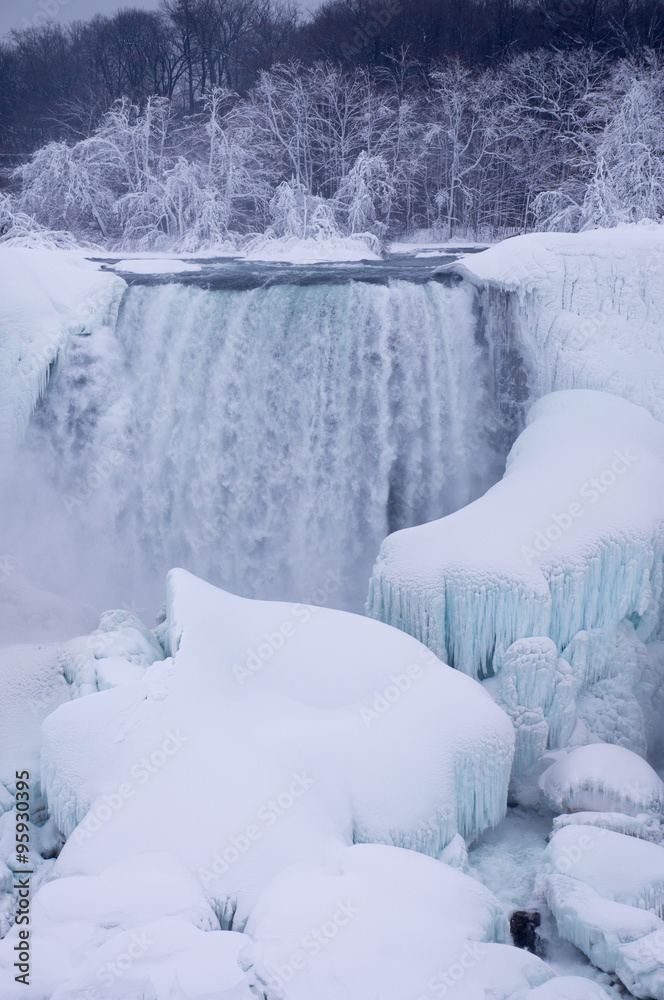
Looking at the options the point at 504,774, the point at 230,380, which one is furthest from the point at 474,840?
the point at 230,380

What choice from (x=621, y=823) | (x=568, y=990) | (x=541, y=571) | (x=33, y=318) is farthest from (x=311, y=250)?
(x=568, y=990)

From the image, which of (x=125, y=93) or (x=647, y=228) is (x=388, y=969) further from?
(x=125, y=93)

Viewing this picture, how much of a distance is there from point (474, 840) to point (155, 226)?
50.3 feet

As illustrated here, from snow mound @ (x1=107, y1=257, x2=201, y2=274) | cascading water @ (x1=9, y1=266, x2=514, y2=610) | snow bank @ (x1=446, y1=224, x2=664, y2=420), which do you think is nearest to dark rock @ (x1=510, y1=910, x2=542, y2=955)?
cascading water @ (x1=9, y1=266, x2=514, y2=610)

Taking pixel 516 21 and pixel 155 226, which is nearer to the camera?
pixel 155 226

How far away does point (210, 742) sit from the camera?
14.6ft

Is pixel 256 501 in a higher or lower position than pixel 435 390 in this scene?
lower

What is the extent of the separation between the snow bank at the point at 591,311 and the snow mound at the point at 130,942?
6054 millimetres

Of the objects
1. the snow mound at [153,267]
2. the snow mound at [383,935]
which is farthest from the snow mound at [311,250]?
the snow mound at [383,935]

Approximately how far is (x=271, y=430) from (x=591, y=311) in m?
3.76

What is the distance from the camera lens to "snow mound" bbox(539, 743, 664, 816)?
469 cm

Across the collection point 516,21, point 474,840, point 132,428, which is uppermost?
point 516,21

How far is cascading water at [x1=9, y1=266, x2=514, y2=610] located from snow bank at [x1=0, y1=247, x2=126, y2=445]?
0.20 m

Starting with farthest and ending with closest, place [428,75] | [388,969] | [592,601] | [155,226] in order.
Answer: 1. [428,75]
2. [155,226]
3. [592,601]
4. [388,969]
